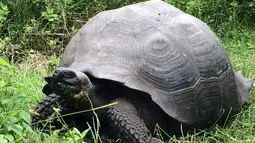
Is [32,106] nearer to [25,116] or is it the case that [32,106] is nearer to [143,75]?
[25,116]

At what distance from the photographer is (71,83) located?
2803 millimetres

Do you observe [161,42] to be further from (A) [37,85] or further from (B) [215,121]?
(A) [37,85]

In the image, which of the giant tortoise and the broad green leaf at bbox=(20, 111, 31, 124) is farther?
the giant tortoise

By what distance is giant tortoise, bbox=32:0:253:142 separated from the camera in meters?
2.90

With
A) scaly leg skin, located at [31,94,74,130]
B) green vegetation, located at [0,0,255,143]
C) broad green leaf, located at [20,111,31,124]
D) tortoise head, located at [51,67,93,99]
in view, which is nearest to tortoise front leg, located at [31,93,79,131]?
scaly leg skin, located at [31,94,74,130]

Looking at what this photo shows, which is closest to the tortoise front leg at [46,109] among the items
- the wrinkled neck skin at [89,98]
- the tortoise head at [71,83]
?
the wrinkled neck skin at [89,98]

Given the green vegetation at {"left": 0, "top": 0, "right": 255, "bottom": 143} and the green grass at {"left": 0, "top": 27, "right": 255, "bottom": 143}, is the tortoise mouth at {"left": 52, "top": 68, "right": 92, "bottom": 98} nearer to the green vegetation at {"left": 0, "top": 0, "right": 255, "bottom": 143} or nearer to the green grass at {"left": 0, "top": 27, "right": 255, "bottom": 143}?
the green grass at {"left": 0, "top": 27, "right": 255, "bottom": 143}

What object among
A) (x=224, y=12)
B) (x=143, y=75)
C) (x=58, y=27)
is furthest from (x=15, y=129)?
(x=224, y=12)

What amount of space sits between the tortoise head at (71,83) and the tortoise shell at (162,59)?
4.0 inches

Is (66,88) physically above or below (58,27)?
above

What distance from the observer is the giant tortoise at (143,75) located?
2.90 meters

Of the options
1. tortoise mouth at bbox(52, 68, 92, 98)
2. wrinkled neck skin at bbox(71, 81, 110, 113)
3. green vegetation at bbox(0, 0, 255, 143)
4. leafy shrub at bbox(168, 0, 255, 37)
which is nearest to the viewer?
tortoise mouth at bbox(52, 68, 92, 98)

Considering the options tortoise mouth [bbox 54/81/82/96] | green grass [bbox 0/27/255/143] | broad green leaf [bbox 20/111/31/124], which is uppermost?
tortoise mouth [bbox 54/81/82/96]

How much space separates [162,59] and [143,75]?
0.57ft
